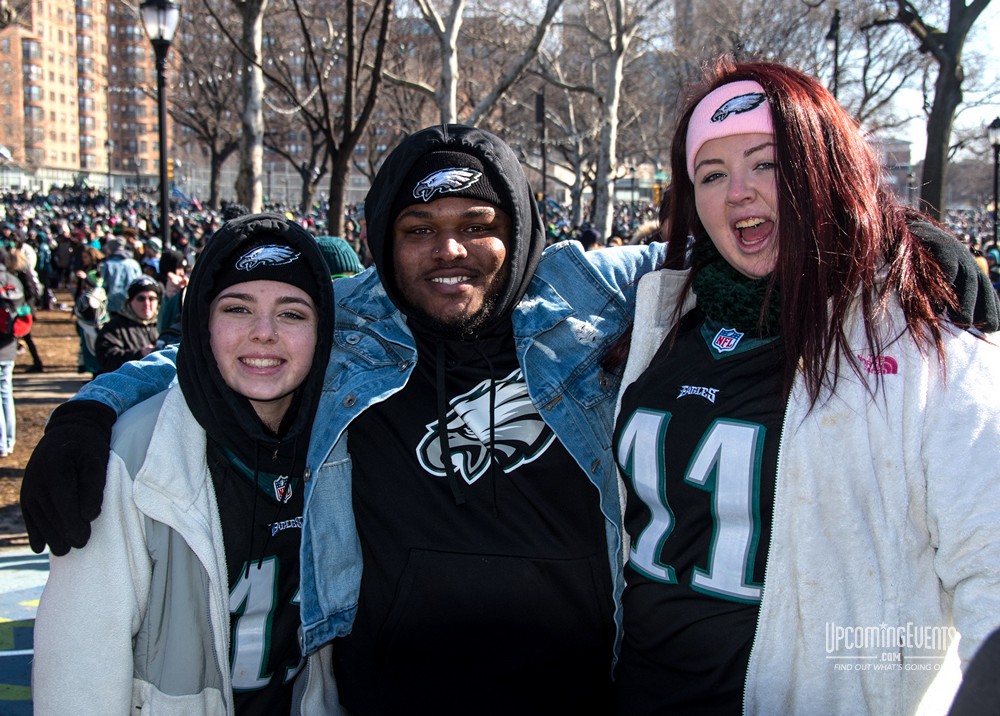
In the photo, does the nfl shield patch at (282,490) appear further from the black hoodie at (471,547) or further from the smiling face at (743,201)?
the smiling face at (743,201)

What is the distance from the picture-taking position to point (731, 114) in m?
2.12

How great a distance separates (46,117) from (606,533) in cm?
11425

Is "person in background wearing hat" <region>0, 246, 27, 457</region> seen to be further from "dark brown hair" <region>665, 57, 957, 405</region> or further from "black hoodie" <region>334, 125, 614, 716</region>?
"dark brown hair" <region>665, 57, 957, 405</region>

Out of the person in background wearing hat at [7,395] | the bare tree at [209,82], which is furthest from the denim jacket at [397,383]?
the bare tree at [209,82]

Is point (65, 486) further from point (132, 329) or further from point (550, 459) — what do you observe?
point (132, 329)

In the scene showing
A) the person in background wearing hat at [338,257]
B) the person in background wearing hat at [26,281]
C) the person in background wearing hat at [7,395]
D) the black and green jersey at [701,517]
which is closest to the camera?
the black and green jersey at [701,517]

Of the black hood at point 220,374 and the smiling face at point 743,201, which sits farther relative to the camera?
the black hood at point 220,374

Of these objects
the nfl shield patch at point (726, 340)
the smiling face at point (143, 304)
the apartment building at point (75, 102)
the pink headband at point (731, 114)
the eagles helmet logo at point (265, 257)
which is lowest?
the smiling face at point (143, 304)

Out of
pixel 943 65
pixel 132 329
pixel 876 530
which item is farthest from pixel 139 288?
pixel 943 65

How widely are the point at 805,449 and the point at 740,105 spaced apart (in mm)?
872

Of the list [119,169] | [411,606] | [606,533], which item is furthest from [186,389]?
[119,169]

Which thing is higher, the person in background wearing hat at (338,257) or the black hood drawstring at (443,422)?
the person in background wearing hat at (338,257)

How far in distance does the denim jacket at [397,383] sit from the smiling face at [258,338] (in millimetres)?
157

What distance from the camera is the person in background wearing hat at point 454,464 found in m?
2.30
